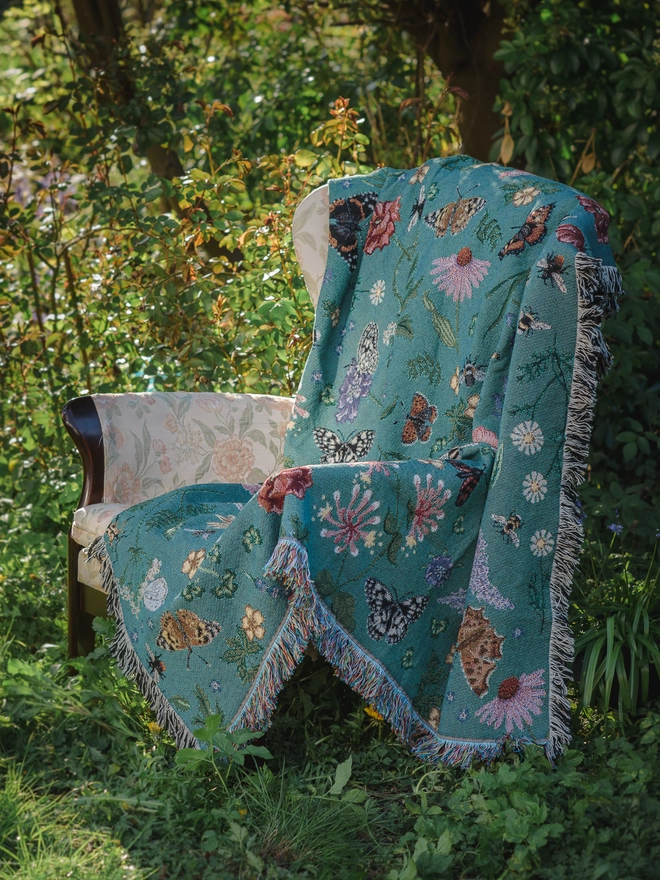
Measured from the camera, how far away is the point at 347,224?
2.45 metres

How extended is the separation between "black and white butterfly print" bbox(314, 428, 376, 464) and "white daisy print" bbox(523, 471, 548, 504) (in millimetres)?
537

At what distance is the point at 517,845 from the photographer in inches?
63.1

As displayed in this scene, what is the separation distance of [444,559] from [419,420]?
411mm

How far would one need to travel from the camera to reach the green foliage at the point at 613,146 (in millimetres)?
2986

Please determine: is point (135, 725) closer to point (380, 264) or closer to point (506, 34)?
point (380, 264)

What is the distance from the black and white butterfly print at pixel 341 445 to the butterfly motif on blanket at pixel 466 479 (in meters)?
0.44

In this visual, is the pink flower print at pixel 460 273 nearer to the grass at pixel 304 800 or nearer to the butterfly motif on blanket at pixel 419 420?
the butterfly motif on blanket at pixel 419 420

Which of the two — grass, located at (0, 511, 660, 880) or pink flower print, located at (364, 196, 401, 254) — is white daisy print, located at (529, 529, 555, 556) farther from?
pink flower print, located at (364, 196, 401, 254)

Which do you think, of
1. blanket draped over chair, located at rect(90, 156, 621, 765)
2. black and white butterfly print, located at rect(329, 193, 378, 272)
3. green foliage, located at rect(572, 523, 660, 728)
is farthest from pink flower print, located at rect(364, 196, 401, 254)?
green foliage, located at rect(572, 523, 660, 728)

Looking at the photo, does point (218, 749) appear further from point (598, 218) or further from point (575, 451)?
point (598, 218)

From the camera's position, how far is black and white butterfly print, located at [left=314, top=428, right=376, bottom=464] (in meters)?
2.30

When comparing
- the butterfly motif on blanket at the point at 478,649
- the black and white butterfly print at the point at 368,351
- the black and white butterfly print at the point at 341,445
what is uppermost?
the black and white butterfly print at the point at 368,351

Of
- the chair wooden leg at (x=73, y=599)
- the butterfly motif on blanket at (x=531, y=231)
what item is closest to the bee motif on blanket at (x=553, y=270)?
the butterfly motif on blanket at (x=531, y=231)

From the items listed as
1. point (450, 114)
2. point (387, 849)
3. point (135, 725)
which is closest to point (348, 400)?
point (135, 725)
